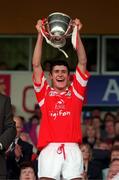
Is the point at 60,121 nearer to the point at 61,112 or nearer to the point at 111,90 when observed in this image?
the point at 61,112

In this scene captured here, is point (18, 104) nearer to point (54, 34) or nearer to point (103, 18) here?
point (103, 18)

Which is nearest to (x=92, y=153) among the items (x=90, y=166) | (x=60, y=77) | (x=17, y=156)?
(x=90, y=166)

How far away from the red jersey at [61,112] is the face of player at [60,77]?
0.21ft

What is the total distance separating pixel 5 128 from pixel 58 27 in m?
1.11

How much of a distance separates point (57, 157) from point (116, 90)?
6.78 meters

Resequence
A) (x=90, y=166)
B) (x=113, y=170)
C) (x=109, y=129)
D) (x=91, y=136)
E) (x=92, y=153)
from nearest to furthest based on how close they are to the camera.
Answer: (x=113, y=170)
(x=90, y=166)
(x=92, y=153)
(x=91, y=136)
(x=109, y=129)

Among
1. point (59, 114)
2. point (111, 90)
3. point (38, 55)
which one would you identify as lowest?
point (59, 114)

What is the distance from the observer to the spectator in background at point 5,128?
725 centimetres

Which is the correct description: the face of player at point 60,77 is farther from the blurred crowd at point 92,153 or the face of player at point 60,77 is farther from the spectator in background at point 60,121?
the blurred crowd at point 92,153

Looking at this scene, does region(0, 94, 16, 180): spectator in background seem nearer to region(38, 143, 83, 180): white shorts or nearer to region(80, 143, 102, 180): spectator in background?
region(38, 143, 83, 180): white shorts

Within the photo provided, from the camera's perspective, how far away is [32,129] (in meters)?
13.2

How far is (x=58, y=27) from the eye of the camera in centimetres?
755

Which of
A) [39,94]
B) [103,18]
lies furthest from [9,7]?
[39,94]

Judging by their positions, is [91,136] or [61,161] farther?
[91,136]
